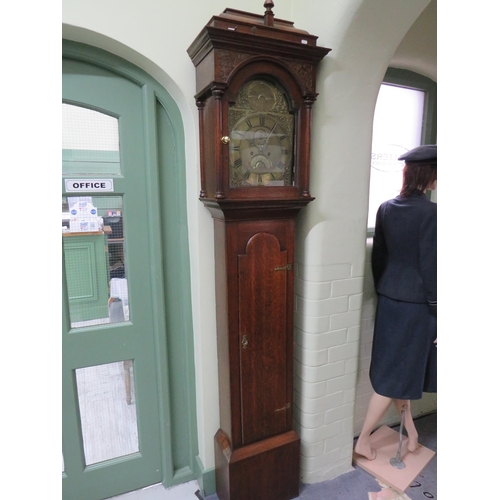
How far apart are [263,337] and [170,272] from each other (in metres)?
0.50

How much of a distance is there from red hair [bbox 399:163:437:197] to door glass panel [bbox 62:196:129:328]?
4.13ft

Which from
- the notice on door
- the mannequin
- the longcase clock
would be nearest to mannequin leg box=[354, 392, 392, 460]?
the mannequin

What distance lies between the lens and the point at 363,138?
1.53 m

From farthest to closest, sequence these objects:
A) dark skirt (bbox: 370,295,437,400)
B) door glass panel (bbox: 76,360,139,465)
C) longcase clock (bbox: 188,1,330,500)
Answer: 1. dark skirt (bbox: 370,295,437,400)
2. door glass panel (bbox: 76,360,139,465)
3. longcase clock (bbox: 188,1,330,500)

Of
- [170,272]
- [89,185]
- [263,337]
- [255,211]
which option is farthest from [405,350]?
[89,185]

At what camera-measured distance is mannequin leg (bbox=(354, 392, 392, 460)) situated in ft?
5.85

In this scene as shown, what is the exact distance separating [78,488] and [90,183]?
4.28 feet

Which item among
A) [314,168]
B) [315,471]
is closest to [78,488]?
[315,471]

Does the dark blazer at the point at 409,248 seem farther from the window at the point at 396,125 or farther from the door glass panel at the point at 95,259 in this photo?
the door glass panel at the point at 95,259

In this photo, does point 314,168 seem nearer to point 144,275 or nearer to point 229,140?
point 229,140

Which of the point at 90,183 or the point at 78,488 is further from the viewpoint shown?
the point at 78,488

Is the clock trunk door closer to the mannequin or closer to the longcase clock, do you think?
the longcase clock

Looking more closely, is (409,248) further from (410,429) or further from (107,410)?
(107,410)

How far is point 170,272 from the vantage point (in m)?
1.58
